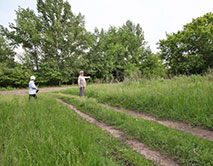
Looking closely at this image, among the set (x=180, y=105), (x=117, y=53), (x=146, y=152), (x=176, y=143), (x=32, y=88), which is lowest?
(x=146, y=152)

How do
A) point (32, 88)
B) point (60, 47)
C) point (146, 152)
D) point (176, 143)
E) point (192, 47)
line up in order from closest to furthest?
point (146, 152), point (176, 143), point (32, 88), point (192, 47), point (60, 47)

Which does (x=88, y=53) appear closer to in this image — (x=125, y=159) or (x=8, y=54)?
(x=8, y=54)

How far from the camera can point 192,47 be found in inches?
954

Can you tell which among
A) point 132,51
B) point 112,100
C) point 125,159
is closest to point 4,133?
point 125,159

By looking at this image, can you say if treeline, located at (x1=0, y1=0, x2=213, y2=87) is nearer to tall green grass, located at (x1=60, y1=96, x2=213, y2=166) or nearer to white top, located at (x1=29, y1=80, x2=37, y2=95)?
white top, located at (x1=29, y1=80, x2=37, y2=95)

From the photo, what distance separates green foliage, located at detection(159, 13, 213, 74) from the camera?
22.5 metres

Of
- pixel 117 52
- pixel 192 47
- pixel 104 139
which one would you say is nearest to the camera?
pixel 104 139

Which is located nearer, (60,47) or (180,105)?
(180,105)

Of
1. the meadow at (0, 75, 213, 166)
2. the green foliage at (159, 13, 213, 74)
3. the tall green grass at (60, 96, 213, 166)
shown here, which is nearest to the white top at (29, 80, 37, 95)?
the meadow at (0, 75, 213, 166)

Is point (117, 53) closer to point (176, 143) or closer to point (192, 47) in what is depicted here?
point (192, 47)

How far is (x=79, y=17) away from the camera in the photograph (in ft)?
96.0

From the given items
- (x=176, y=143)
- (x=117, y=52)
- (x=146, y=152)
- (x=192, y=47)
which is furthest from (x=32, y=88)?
(x=117, y=52)

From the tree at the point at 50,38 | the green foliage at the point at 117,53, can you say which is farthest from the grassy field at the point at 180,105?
the green foliage at the point at 117,53

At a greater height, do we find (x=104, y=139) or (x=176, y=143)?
(x=176, y=143)
